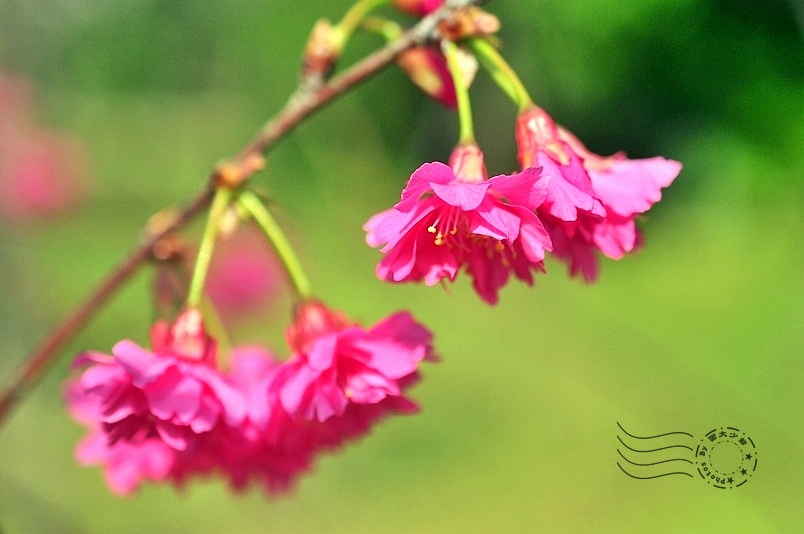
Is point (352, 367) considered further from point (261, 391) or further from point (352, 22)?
point (352, 22)

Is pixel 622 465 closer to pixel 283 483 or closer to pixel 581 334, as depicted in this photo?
pixel 283 483

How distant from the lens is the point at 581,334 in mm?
3590

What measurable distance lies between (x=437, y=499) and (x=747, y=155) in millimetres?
2241

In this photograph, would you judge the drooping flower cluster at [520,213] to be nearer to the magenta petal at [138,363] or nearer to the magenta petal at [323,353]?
the magenta petal at [323,353]

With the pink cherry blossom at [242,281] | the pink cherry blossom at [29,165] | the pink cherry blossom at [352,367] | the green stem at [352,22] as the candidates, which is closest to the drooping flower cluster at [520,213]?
the pink cherry blossom at [352,367]

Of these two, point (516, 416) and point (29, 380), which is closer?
point (29, 380)

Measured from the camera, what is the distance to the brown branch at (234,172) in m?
0.85

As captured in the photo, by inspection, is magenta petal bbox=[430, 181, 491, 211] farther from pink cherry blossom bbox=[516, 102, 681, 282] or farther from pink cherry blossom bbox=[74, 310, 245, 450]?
pink cherry blossom bbox=[74, 310, 245, 450]

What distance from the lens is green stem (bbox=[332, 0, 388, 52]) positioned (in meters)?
0.95

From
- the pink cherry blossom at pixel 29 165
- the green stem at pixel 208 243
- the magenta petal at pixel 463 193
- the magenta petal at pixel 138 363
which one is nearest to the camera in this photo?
the magenta petal at pixel 463 193

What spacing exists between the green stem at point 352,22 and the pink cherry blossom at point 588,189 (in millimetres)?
337

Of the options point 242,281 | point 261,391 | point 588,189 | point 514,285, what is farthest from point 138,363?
point 514,285

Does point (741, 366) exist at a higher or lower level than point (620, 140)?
lower

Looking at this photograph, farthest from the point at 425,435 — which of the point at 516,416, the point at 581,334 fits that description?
the point at 581,334
